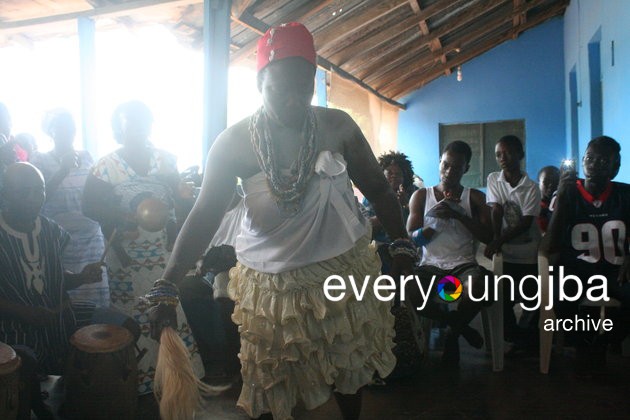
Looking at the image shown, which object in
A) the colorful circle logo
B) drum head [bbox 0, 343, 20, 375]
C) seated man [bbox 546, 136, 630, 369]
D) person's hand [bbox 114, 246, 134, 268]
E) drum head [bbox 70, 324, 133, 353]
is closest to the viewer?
drum head [bbox 0, 343, 20, 375]

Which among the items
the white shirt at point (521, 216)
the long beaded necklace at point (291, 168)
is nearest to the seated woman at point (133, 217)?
the long beaded necklace at point (291, 168)

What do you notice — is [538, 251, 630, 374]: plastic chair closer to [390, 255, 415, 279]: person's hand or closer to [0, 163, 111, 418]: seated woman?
[390, 255, 415, 279]: person's hand

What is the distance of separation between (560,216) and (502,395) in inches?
50.4

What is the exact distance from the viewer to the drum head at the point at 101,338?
9.13 feet

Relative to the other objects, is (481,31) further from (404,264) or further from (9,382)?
(9,382)

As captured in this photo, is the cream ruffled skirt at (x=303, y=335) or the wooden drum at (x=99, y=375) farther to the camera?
the wooden drum at (x=99, y=375)

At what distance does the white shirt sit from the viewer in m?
4.27

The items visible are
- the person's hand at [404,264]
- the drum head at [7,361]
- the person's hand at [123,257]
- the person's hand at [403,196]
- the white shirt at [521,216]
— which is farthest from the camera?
the person's hand at [403,196]

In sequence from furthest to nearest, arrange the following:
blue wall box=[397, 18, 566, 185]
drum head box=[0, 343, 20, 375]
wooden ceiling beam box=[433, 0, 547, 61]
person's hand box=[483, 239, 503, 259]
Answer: blue wall box=[397, 18, 566, 185] < wooden ceiling beam box=[433, 0, 547, 61] < person's hand box=[483, 239, 503, 259] < drum head box=[0, 343, 20, 375]

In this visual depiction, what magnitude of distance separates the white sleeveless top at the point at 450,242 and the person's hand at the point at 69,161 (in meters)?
2.44

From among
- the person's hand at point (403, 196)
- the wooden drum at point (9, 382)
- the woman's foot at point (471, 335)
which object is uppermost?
the person's hand at point (403, 196)

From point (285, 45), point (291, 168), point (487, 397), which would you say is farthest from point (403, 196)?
point (285, 45)

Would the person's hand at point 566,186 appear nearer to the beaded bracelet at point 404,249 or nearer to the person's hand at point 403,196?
the person's hand at point 403,196

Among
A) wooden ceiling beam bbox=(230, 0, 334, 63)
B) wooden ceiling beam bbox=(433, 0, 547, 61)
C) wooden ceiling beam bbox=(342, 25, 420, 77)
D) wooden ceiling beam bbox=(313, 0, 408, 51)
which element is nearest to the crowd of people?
wooden ceiling beam bbox=(230, 0, 334, 63)
